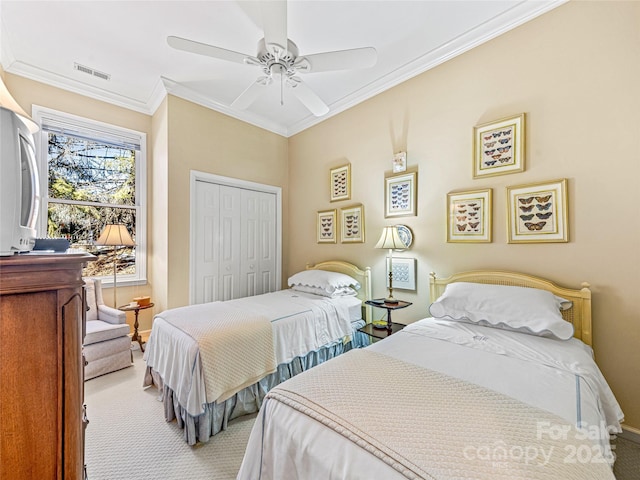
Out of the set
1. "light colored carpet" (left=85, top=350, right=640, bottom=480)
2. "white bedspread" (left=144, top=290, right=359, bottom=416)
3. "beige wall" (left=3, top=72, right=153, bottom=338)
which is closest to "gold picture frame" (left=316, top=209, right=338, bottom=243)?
"white bedspread" (left=144, top=290, right=359, bottom=416)

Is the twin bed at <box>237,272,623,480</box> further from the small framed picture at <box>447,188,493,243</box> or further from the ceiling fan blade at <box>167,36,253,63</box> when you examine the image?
the ceiling fan blade at <box>167,36,253,63</box>

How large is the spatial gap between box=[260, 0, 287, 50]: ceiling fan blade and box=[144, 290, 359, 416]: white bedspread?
6.69ft

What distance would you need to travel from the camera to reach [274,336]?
2.16 metres

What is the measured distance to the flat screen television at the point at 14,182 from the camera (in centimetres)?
77

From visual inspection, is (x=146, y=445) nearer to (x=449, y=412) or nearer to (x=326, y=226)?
(x=449, y=412)

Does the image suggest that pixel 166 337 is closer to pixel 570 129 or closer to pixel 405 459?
pixel 405 459

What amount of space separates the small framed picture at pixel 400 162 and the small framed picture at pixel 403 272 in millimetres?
970

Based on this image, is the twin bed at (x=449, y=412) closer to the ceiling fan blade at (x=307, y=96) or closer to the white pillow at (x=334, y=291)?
the white pillow at (x=334, y=291)

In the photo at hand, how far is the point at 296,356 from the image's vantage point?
2.30 meters

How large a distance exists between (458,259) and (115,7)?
3.56 metres

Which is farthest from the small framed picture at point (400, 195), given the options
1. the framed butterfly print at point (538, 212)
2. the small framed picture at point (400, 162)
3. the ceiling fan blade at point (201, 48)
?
the ceiling fan blade at point (201, 48)

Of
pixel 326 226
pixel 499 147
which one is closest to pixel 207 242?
pixel 326 226

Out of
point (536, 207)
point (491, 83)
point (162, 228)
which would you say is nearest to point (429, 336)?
point (536, 207)

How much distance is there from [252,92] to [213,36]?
1.98 feet
